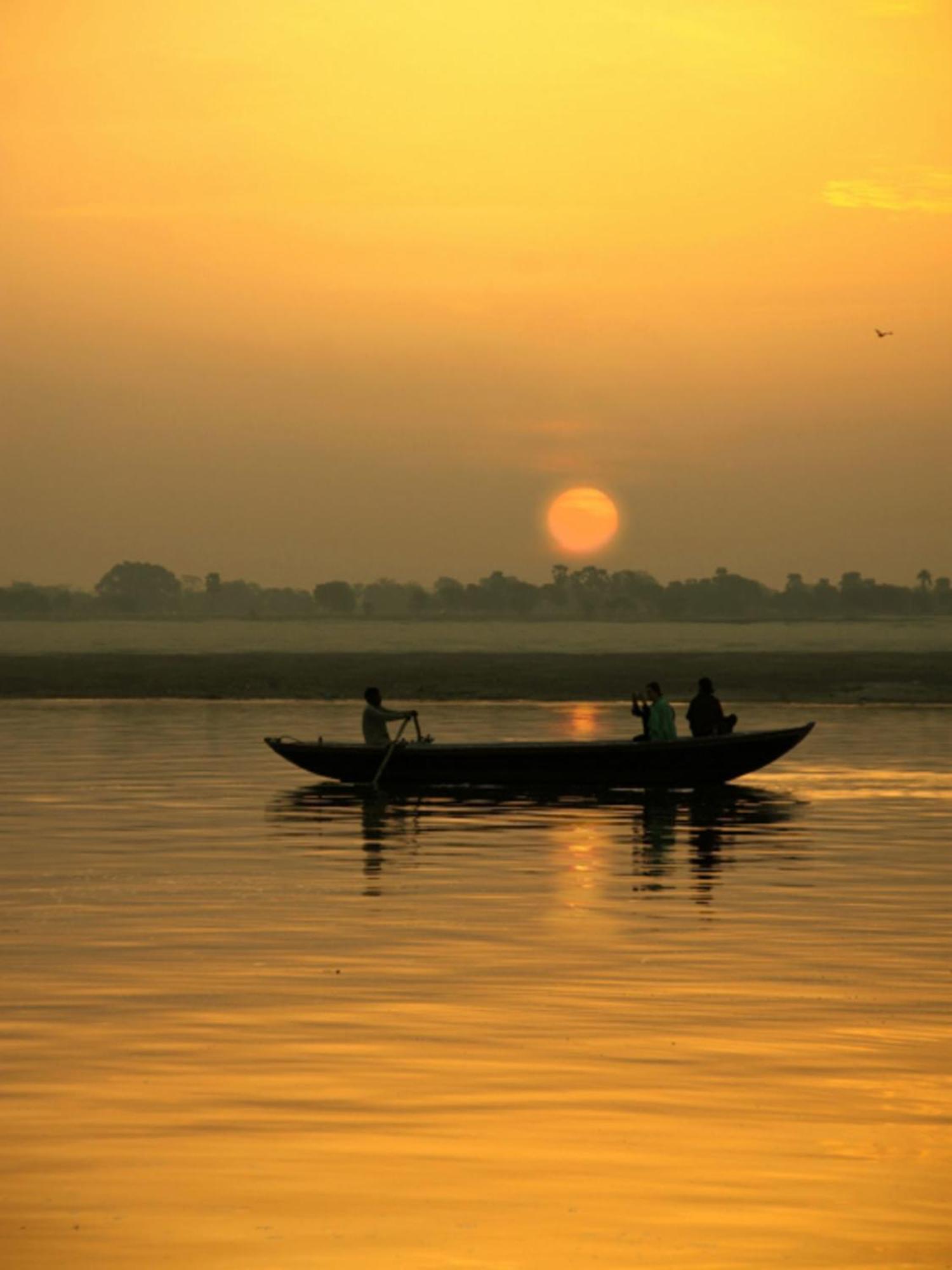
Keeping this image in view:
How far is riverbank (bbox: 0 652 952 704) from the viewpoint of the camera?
88562 millimetres

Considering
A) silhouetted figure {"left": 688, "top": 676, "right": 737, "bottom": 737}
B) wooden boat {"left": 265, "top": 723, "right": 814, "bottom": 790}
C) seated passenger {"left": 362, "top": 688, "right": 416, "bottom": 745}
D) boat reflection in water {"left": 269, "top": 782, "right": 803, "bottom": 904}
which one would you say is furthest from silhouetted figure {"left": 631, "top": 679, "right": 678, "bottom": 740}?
seated passenger {"left": 362, "top": 688, "right": 416, "bottom": 745}

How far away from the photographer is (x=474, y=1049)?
50.3 ft

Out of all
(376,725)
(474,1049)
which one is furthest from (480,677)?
(474,1049)

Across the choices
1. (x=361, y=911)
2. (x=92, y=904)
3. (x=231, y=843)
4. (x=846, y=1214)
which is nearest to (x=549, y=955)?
(x=361, y=911)

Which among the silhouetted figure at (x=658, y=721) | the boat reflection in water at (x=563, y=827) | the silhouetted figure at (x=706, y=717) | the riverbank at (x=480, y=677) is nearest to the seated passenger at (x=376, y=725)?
the boat reflection in water at (x=563, y=827)

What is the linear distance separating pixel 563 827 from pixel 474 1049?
18944mm

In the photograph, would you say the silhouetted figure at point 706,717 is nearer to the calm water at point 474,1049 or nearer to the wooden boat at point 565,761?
the wooden boat at point 565,761

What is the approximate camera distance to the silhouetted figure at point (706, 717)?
41219mm

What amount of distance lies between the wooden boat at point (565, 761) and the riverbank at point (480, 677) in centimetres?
4294

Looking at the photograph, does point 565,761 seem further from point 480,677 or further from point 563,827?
point 480,677

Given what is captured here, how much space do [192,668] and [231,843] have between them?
83206 millimetres

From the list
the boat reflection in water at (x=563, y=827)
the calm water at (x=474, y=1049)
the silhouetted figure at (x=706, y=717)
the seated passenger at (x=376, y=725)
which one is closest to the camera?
the calm water at (x=474, y=1049)

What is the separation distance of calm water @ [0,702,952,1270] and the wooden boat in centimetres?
693

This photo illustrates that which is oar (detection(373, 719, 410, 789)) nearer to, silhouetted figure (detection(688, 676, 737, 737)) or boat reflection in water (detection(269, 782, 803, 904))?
boat reflection in water (detection(269, 782, 803, 904))
